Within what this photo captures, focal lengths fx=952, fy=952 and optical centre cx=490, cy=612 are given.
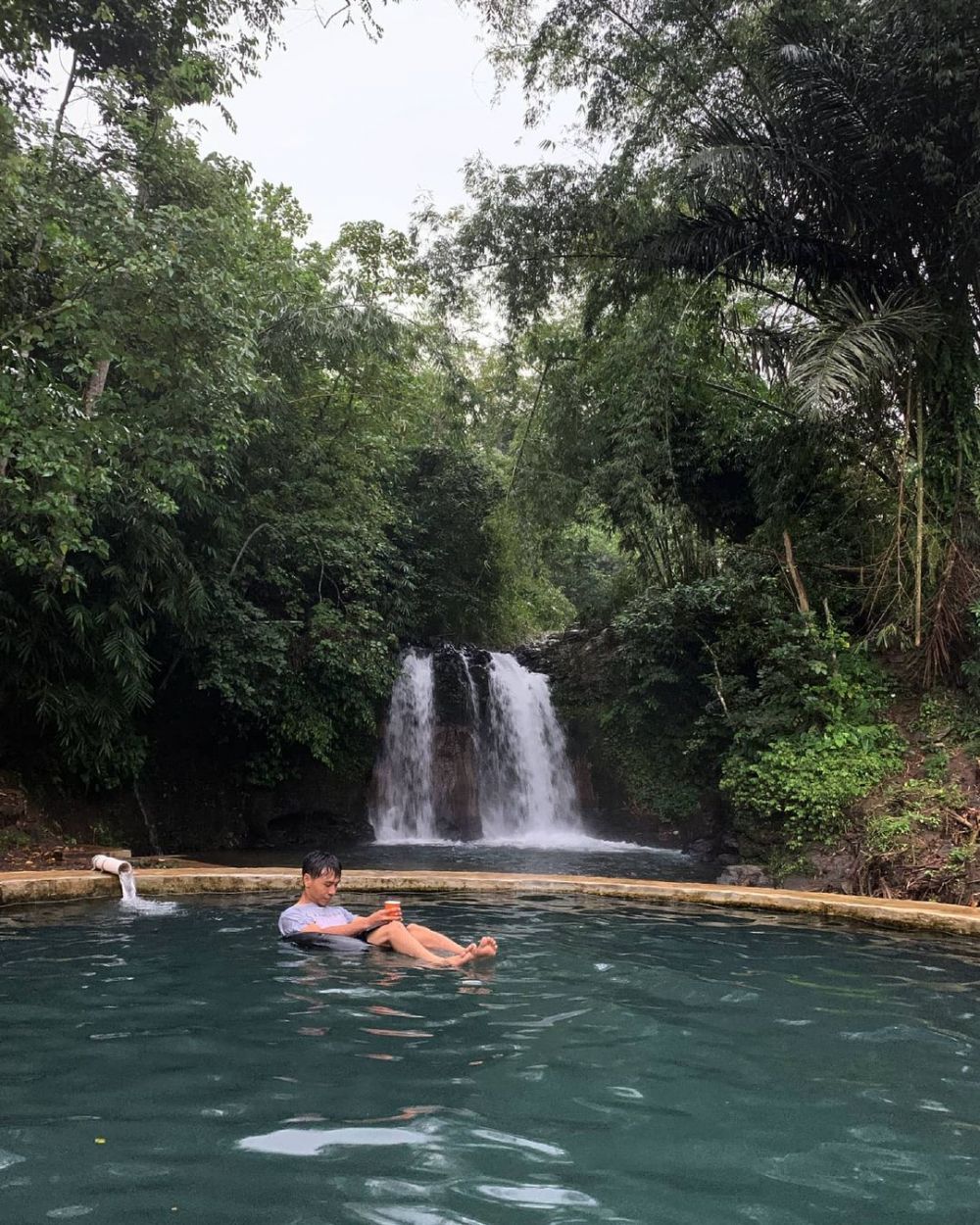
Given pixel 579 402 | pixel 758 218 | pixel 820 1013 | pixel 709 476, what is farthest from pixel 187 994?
pixel 579 402

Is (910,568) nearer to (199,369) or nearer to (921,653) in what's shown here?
(921,653)

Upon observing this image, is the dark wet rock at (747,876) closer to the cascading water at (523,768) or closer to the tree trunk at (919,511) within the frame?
the tree trunk at (919,511)

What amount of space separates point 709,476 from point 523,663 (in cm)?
694

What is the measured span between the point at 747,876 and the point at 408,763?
845 centimetres

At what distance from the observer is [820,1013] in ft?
15.4

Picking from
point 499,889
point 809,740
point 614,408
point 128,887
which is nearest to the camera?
point 128,887

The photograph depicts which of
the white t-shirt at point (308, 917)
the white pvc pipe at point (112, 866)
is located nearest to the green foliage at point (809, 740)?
the white t-shirt at point (308, 917)

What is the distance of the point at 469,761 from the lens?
59.5 ft

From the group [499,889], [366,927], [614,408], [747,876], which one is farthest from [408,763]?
[366,927]

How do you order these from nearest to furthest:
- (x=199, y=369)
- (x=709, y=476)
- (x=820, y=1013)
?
(x=820, y=1013)
(x=199, y=369)
(x=709, y=476)

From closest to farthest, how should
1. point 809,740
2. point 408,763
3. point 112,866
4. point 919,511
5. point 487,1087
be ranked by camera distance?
point 487,1087 → point 112,866 → point 919,511 → point 809,740 → point 408,763

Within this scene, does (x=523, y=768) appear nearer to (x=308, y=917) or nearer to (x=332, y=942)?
(x=308, y=917)

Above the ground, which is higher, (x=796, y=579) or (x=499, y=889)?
(x=796, y=579)

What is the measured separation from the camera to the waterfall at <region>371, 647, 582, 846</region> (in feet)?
57.8
